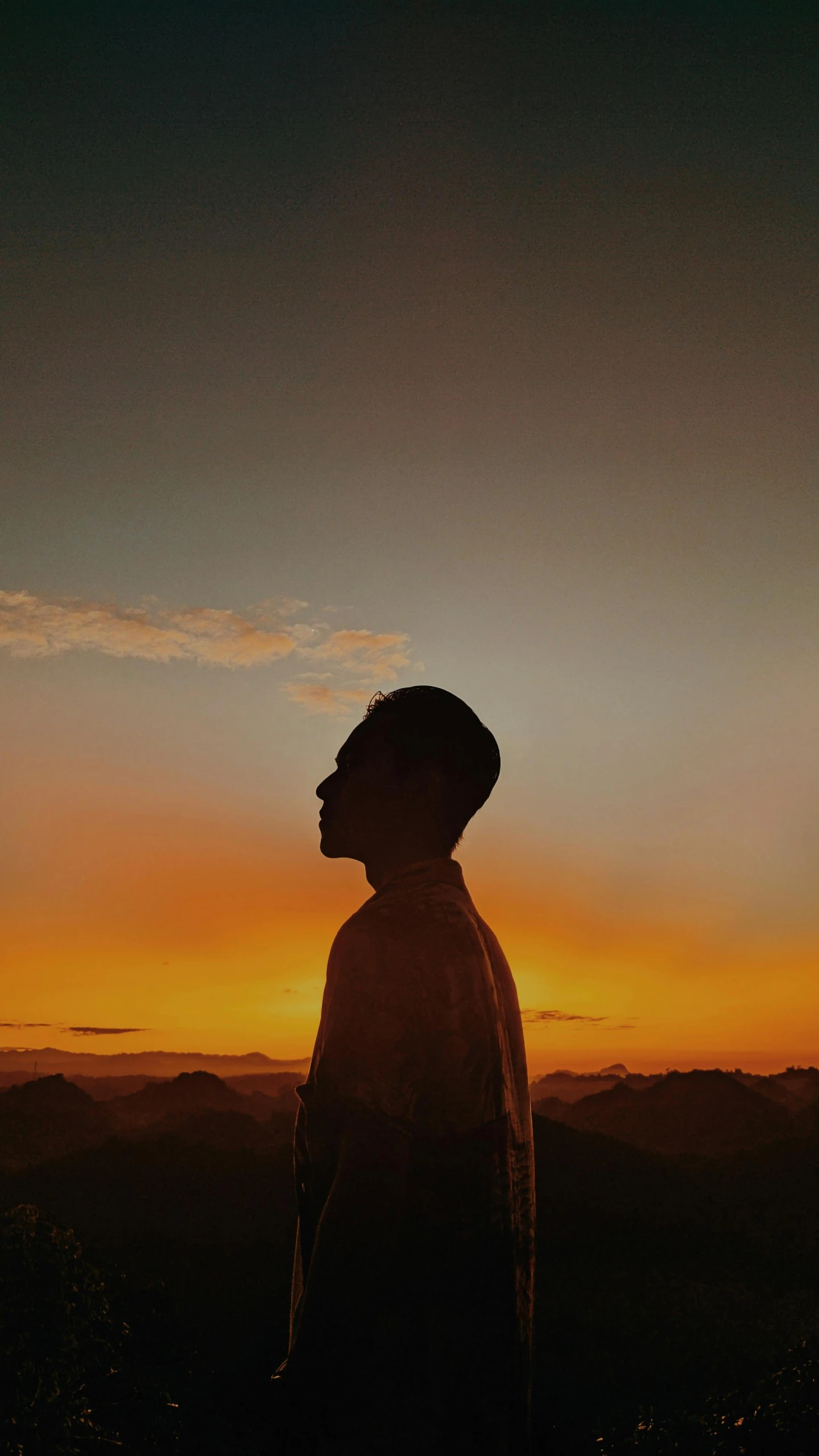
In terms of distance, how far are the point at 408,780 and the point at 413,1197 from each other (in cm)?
141

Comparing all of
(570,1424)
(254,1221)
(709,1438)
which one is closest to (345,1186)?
(709,1438)

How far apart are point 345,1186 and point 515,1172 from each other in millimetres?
729

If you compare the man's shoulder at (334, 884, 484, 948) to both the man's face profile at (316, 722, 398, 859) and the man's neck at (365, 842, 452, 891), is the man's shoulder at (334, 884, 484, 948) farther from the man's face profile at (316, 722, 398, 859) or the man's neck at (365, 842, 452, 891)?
the man's face profile at (316, 722, 398, 859)

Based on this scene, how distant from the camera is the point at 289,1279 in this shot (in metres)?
50.5

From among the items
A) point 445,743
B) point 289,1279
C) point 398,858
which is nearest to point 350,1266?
point 398,858

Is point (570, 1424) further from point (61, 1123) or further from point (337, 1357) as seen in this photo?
point (61, 1123)

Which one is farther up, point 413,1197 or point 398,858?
point 398,858

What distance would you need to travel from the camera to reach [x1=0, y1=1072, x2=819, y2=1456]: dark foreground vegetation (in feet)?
42.0

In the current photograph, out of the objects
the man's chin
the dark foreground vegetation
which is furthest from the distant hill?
the man's chin

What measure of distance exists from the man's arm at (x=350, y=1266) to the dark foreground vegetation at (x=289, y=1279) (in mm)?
160

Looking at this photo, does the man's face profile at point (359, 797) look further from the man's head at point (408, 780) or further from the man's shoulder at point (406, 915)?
the man's shoulder at point (406, 915)

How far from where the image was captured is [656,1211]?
2231 inches

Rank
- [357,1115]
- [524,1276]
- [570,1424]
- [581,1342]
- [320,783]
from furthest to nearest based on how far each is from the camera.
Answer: [581,1342] → [570,1424] → [320,783] → [524,1276] → [357,1115]

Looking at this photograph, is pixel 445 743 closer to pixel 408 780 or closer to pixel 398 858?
pixel 408 780
